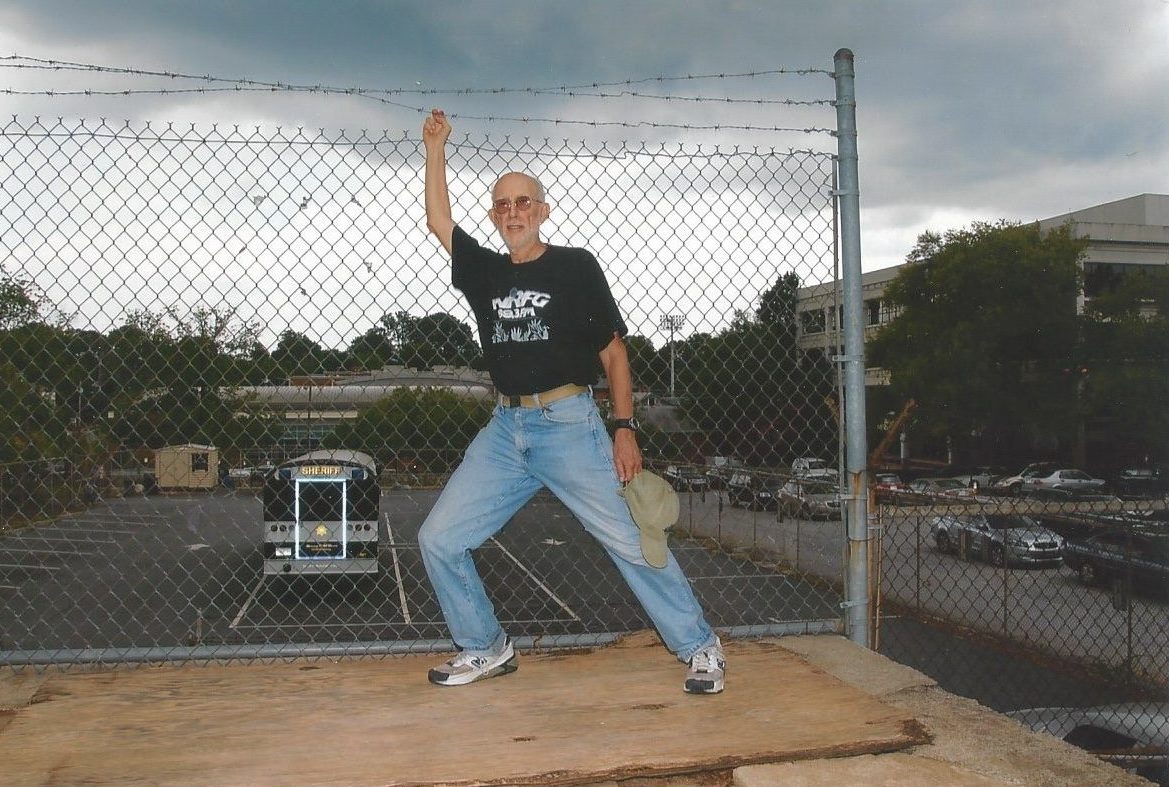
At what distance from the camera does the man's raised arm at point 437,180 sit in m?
3.43

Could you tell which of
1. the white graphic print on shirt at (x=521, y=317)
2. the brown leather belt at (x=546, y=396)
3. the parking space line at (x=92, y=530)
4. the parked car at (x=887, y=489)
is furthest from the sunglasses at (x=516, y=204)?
the parking space line at (x=92, y=530)

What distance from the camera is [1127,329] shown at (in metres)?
36.2

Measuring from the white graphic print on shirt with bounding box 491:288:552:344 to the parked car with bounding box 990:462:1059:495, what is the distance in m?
39.8

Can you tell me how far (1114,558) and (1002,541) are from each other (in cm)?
354

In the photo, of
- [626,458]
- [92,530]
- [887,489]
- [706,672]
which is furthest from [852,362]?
[92,530]

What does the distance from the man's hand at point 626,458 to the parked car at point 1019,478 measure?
39660mm

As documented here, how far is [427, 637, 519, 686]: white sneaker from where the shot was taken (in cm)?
334

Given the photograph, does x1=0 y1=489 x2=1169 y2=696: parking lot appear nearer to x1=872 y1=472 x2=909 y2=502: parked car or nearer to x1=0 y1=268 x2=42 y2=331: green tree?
x1=872 y1=472 x2=909 y2=502: parked car

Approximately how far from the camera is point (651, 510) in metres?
3.15

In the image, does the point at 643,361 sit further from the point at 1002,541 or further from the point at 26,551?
the point at 26,551

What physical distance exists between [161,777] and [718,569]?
2068 centimetres

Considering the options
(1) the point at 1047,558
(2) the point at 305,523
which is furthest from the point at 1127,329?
(2) the point at 305,523

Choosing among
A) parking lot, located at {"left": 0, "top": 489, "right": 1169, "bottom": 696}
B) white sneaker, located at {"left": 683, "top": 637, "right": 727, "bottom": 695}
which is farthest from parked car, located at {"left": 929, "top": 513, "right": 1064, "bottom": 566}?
white sneaker, located at {"left": 683, "top": 637, "right": 727, "bottom": 695}

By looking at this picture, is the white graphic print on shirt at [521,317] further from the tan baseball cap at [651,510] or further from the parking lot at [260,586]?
the parking lot at [260,586]
